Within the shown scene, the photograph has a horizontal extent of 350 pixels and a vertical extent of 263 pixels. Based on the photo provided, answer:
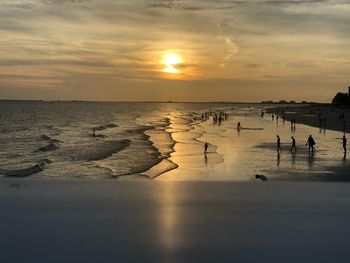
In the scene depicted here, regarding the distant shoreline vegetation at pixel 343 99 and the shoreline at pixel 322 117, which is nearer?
the shoreline at pixel 322 117

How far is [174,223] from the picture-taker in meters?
13.0

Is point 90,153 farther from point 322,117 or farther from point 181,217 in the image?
point 322,117

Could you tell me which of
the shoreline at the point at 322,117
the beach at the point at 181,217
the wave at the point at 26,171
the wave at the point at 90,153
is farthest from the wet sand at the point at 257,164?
the shoreline at the point at 322,117

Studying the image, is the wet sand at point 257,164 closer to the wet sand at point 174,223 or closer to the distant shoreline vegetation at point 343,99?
the wet sand at point 174,223

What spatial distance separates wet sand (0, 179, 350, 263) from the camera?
10.5 meters

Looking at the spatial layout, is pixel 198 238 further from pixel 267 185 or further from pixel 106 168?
pixel 106 168

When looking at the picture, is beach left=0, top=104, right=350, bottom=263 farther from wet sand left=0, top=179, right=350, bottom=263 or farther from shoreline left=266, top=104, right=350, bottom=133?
shoreline left=266, top=104, right=350, bottom=133

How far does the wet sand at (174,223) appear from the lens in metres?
10.5

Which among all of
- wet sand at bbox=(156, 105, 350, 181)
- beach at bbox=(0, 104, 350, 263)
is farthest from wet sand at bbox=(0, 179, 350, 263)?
wet sand at bbox=(156, 105, 350, 181)

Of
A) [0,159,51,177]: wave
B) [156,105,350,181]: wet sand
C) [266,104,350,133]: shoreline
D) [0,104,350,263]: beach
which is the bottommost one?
[266,104,350,133]: shoreline

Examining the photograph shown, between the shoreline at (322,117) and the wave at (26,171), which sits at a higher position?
the wave at (26,171)

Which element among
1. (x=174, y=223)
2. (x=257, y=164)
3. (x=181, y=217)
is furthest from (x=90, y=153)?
(x=174, y=223)

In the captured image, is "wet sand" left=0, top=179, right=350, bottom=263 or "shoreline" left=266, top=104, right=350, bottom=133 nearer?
"wet sand" left=0, top=179, right=350, bottom=263

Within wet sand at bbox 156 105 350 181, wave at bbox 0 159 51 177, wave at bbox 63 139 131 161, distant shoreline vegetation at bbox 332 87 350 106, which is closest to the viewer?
wet sand at bbox 156 105 350 181
